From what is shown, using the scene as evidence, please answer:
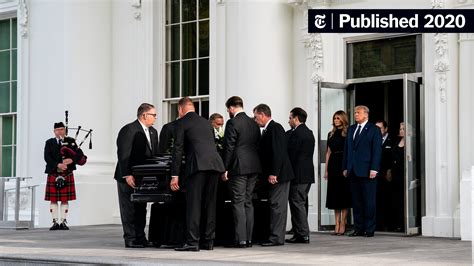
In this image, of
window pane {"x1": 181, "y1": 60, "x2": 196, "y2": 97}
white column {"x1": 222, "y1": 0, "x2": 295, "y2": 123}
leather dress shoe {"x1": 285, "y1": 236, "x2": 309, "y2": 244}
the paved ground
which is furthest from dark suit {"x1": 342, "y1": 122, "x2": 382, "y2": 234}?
window pane {"x1": 181, "y1": 60, "x2": 196, "y2": 97}

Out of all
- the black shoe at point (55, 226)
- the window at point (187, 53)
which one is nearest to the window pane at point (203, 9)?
A: the window at point (187, 53)

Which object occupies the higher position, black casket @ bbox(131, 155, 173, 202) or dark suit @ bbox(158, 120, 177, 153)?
dark suit @ bbox(158, 120, 177, 153)

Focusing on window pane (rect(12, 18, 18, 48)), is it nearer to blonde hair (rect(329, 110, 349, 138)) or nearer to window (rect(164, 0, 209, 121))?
window (rect(164, 0, 209, 121))

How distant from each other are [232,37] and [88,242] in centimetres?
519

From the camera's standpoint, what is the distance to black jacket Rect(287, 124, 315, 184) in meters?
14.3

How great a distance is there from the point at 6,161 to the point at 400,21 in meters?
14.2

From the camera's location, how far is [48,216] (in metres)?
19.2

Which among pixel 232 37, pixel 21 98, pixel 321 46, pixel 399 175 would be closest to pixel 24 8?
pixel 21 98

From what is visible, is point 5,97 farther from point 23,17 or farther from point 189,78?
point 189,78

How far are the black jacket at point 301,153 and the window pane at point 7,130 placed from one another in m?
8.83

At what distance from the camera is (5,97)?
70.1 feet

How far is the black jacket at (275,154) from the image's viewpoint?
13375 millimetres

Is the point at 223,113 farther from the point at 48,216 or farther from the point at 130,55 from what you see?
the point at 48,216

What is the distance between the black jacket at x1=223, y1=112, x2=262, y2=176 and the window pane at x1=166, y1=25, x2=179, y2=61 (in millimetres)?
6666
